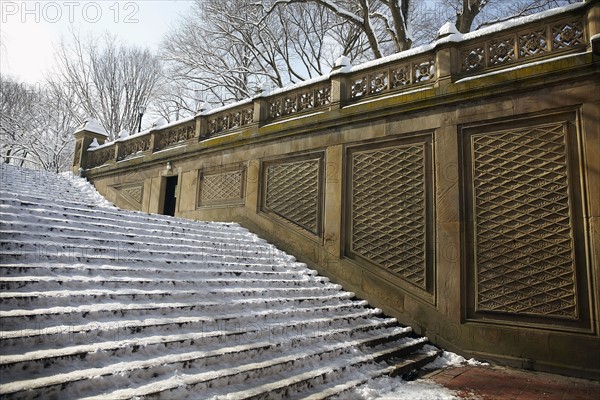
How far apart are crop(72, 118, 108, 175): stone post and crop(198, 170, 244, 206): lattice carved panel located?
332 inches

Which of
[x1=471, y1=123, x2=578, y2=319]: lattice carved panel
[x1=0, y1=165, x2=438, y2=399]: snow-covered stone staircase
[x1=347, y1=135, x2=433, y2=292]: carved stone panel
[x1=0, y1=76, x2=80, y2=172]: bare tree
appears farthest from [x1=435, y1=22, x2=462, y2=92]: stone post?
[x1=0, y1=76, x2=80, y2=172]: bare tree

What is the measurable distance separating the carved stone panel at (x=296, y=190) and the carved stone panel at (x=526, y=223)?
3.21m

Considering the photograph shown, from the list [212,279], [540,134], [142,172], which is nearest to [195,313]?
[212,279]

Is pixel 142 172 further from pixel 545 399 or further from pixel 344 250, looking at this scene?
pixel 545 399

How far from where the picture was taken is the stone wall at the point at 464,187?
530cm

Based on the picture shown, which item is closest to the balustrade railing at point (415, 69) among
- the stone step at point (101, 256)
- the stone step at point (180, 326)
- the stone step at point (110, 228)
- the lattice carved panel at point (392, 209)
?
the lattice carved panel at point (392, 209)

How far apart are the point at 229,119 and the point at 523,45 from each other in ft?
23.7

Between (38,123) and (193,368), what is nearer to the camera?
(193,368)

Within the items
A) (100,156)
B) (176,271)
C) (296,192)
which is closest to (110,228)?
(176,271)

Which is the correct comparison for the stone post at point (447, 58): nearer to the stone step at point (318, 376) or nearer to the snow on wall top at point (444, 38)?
the snow on wall top at point (444, 38)

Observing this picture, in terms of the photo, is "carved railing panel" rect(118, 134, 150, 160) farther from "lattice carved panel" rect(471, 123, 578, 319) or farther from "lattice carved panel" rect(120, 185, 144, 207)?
"lattice carved panel" rect(471, 123, 578, 319)

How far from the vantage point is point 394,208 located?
7051mm

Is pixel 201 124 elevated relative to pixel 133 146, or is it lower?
lower

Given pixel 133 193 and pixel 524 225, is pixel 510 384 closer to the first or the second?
pixel 524 225
